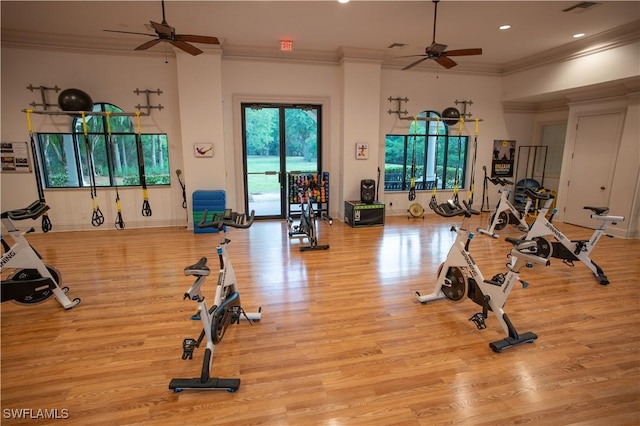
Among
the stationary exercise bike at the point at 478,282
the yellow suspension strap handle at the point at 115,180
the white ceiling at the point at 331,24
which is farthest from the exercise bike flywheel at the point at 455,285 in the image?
the yellow suspension strap handle at the point at 115,180

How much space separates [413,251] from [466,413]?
10.7ft

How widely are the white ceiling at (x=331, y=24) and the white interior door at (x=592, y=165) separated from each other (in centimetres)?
158

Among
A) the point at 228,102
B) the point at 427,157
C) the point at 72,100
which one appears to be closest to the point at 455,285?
the point at 427,157

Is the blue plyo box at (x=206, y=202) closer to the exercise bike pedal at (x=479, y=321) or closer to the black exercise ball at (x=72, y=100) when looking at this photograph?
the black exercise ball at (x=72, y=100)

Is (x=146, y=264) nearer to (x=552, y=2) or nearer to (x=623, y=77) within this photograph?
(x=552, y=2)

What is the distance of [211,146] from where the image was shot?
646cm

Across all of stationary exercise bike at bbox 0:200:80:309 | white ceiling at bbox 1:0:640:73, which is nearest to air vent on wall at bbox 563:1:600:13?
white ceiling at bbox 1:0:640:73

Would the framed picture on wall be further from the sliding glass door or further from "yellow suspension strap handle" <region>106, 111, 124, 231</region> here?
the sliding glass door

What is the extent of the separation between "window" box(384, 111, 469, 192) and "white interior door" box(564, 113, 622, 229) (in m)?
2.25

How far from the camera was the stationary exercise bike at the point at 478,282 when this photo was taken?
8.64 feet

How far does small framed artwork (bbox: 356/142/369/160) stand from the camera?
712 centimetres

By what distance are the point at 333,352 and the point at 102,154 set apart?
6.30m

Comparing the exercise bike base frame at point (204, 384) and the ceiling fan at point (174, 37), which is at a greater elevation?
the ceiling fan at point (174, 37)

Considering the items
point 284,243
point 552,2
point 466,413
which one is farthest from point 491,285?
point 552,2
